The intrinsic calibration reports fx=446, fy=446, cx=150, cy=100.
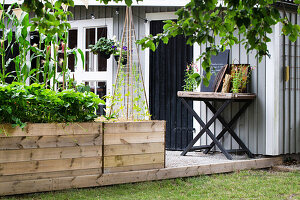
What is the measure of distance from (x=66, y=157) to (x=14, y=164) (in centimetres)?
51

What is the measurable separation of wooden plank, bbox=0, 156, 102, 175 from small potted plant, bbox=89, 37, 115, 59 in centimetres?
286

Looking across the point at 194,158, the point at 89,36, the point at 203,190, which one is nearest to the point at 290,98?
the point at 194,158

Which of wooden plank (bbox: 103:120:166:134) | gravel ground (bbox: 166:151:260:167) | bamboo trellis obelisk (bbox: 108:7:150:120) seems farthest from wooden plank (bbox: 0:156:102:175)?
gravel ground (bbox: 166:151:260:167)

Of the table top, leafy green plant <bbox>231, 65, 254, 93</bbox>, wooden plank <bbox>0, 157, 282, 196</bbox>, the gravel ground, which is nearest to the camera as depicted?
wooden plank <bbox>0, 157, 282, 196</bbox>

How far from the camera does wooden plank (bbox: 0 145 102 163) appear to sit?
13.1 ft

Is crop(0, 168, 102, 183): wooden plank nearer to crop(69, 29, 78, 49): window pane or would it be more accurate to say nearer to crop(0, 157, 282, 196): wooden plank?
crop(0, 157, 282, 196): wooden plank

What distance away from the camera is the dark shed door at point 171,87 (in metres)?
6.88

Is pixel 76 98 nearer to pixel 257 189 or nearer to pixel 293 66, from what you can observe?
pixel 257 189

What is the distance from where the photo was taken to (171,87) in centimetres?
697

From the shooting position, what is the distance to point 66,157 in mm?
4309

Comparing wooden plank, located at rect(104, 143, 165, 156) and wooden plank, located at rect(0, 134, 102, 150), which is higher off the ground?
wooden plank, located at rect(0, 134, 102, 150)

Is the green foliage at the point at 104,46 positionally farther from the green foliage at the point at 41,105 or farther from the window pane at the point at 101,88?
the green foliage at the point at 41,105

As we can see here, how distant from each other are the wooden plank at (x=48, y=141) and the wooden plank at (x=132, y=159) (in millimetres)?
232

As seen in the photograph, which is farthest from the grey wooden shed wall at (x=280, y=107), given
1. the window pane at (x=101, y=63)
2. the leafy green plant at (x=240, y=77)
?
the window pane at (x=101, y=63)
